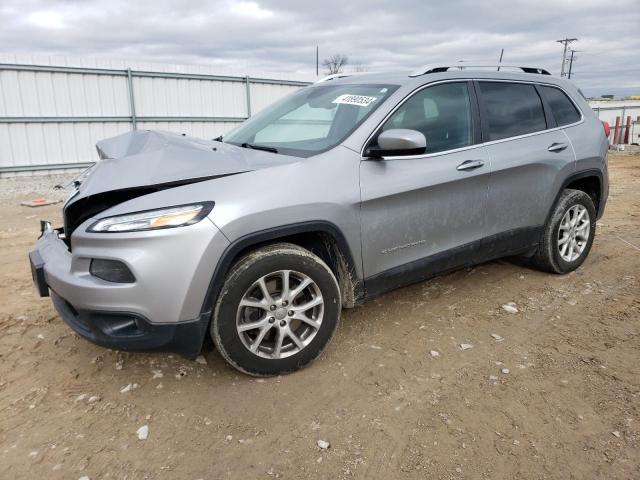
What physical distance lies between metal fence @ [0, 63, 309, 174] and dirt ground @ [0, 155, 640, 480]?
8.54 metres

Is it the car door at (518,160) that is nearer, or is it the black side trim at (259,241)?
the black side trim at (259,241)

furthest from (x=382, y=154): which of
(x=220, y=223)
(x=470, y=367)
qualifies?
(x=470, y=367)

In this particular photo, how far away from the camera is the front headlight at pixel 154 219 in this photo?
7.96 feet

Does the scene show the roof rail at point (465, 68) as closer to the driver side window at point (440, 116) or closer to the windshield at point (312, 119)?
the driver side window at point (440, 116)

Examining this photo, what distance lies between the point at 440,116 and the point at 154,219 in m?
2.08

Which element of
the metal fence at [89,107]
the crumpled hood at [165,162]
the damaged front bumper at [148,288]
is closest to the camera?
the damaged front bumper at [148,288]

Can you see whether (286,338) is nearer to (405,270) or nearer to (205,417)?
(205,417)

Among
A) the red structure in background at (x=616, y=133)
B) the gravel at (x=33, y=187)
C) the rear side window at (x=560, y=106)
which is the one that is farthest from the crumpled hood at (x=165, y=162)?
the red structure in background at (x=616, y=133)

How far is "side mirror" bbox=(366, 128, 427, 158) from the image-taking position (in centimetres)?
290

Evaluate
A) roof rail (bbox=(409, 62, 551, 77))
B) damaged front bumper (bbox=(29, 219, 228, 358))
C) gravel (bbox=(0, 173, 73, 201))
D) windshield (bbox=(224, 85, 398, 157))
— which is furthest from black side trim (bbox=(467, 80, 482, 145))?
gravel (bbox=(0, 173, 73, 201))

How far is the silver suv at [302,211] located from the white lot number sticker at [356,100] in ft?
0.05

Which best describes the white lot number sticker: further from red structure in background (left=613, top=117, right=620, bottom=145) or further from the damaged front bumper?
red structure in background (left=613, top=117, right=620, bottom=145)

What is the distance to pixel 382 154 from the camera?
10.00 feet

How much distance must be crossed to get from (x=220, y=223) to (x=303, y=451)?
3.77ft
